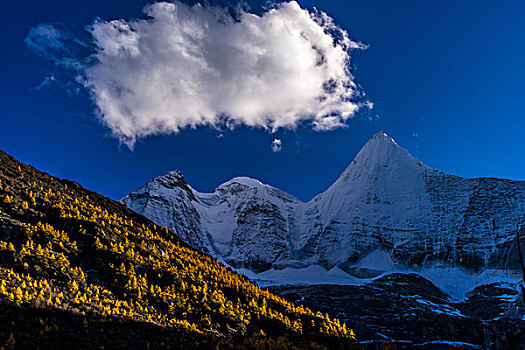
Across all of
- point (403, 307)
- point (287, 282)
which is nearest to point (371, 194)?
point (287, 282)

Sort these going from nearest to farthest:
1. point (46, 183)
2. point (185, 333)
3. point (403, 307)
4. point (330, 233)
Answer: point (185, 333) < point (46, 183) < point (403, 307) < point (330, 233)

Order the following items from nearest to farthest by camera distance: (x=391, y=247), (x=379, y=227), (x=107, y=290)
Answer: (x=107, y=290) → (x=391, y=247) → (x=379, y=227)

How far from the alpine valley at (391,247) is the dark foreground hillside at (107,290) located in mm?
64203

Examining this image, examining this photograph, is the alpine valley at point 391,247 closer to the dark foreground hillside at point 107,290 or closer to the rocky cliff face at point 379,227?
the rocky cliff face at point 379,227

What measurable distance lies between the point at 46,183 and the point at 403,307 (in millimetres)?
99193

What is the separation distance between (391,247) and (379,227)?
11.0m

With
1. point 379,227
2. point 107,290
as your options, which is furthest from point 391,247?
point 107,290

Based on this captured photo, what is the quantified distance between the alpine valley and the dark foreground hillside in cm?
6420

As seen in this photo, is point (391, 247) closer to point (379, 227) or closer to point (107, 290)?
point (379, 227)

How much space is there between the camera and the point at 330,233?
182 meters

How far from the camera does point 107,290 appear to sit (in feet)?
104

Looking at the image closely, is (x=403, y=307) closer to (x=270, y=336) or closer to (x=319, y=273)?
(x=319, y=273)

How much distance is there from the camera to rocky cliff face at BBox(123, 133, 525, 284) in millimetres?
161625

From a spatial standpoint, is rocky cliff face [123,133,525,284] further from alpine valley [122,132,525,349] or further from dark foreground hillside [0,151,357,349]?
dark foreground hillside [0,151,357,349]
